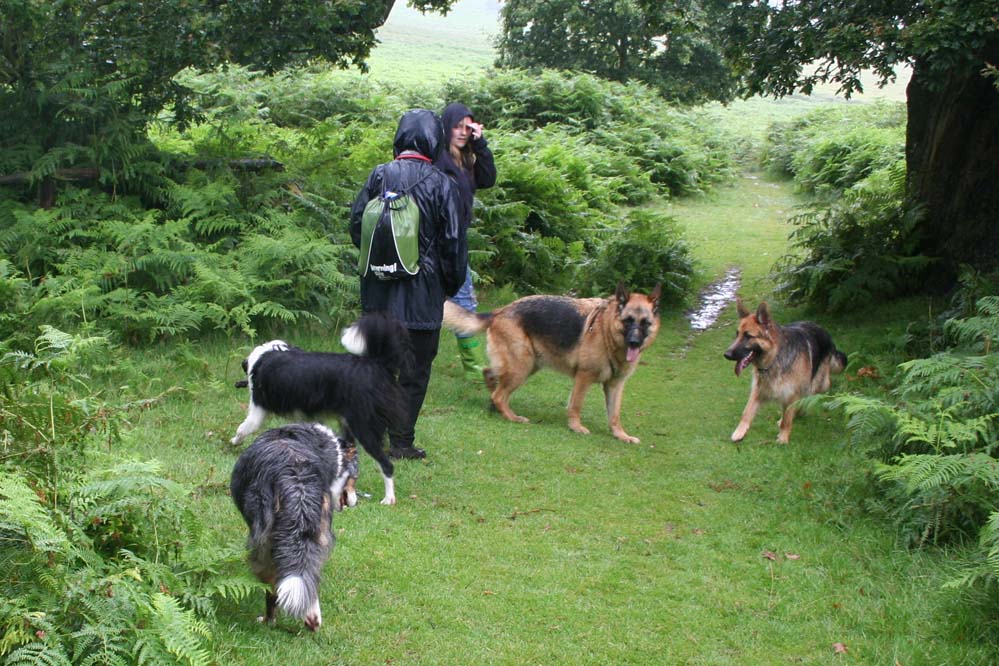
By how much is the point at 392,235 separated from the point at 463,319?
8.53ft

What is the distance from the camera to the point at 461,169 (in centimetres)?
813

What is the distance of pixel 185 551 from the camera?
4.27m

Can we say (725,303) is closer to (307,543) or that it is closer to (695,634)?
(695,634)

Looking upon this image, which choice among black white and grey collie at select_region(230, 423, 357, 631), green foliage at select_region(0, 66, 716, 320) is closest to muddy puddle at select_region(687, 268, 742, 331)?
green foliage at select_region(0, 66, 716, 320)

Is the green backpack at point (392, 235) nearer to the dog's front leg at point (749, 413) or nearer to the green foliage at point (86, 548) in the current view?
the green foliage at point (86, 548)

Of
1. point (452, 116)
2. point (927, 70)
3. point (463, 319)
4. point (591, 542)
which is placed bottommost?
point (591, 542)

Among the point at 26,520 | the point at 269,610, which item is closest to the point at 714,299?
the point at 269,610

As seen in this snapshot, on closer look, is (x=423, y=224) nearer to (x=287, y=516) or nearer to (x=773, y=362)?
(x=287, y=516)

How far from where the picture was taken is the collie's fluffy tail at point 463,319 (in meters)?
8.80

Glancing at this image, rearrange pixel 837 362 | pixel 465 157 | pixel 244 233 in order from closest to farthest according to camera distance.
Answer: pixel 465 157
pixel 837 362
pixel 244 233

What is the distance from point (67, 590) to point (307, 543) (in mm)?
989

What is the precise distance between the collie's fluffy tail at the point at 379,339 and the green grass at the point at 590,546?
40.7 inches

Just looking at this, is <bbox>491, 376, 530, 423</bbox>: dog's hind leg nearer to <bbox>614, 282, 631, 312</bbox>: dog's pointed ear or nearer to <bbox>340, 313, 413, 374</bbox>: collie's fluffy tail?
<bbox>614, 282, 631, 312</bbox>: dog's pointed ear

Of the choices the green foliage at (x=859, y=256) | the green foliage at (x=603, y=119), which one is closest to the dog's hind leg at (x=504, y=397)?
the green foliage at (x=859, y=256)
